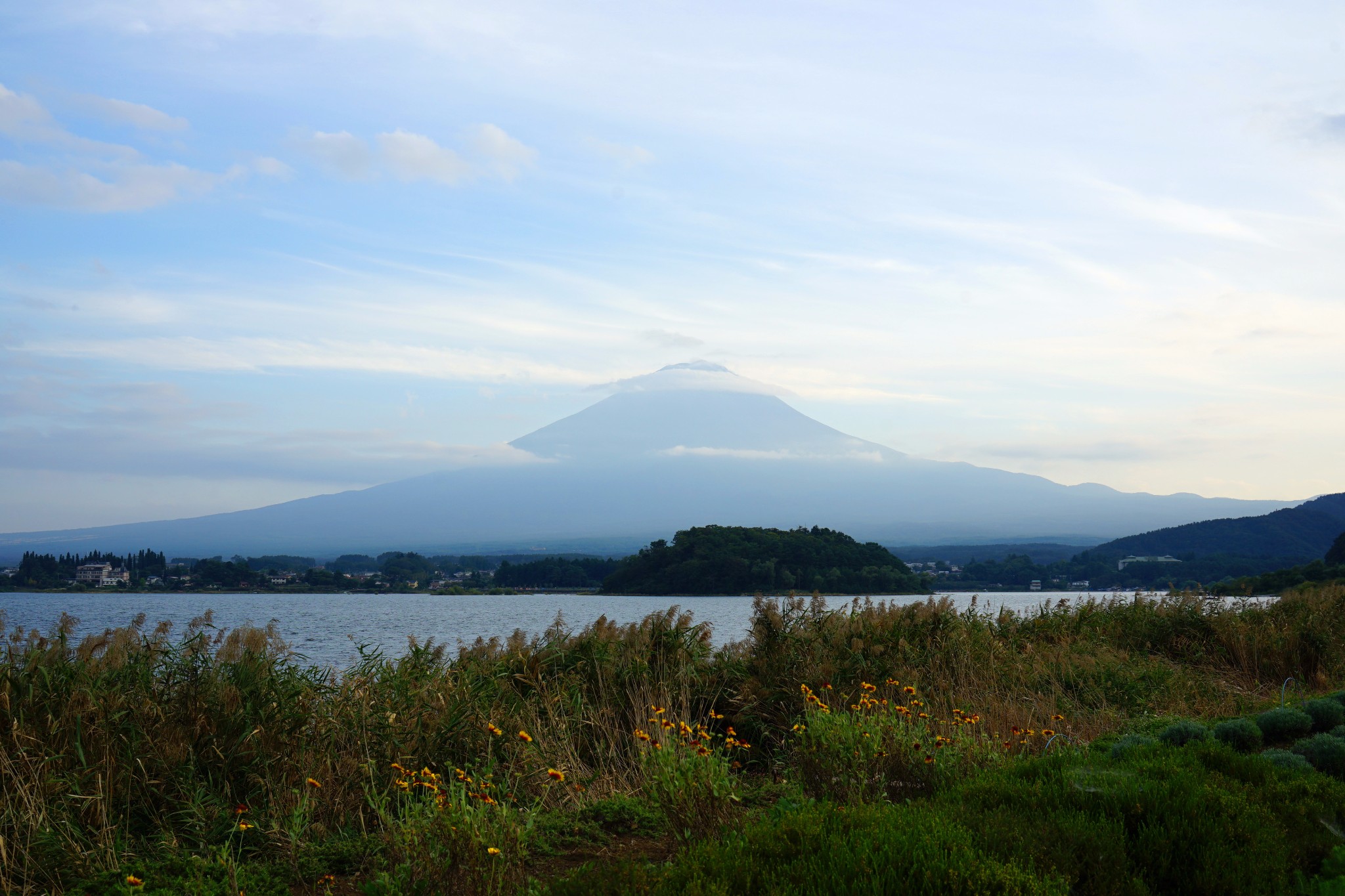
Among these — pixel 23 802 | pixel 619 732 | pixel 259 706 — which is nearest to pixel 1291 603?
pixel 619 732

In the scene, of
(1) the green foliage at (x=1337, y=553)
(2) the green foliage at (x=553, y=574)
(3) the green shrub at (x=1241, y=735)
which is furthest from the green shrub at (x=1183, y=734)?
(2) the green foliage at (x=553, y=574)

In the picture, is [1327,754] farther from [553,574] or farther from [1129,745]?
[553,574]

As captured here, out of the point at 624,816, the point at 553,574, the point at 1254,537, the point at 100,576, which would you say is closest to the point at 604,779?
the point at 624,816

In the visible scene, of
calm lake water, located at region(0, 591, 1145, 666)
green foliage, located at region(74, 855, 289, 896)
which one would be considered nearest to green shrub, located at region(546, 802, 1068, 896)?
green foliage, located at region(74, 855, 289, 896)

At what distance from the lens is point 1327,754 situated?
19.1 feet

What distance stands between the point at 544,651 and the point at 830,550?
28.0 m

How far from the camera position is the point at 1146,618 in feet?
40.5

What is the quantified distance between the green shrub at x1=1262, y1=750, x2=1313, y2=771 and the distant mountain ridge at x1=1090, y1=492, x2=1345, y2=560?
3346cm

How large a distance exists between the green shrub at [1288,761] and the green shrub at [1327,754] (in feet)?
0.23

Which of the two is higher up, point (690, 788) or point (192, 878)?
point (690, 788)

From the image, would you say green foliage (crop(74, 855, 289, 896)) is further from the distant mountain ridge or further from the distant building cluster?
the distant mountain ridge

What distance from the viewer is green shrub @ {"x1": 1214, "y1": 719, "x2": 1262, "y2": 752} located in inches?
257

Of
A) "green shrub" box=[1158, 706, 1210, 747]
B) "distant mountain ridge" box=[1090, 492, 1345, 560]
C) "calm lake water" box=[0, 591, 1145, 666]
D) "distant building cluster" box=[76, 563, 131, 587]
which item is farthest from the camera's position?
"distant mountain ridge" box=[1090, 492, 1345, 560]

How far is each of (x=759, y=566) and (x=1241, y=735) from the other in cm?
2638
